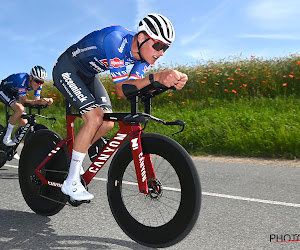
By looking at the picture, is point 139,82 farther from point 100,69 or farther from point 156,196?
point 156,196

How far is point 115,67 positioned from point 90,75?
703 mm

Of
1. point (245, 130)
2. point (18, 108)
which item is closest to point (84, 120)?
point (18, 108)

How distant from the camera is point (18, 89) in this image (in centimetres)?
780

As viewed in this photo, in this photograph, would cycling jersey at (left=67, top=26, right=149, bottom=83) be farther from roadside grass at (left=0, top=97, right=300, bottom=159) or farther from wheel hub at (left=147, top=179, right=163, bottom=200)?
roadside grass at (left=0, top=97, right=300, bottom=159)

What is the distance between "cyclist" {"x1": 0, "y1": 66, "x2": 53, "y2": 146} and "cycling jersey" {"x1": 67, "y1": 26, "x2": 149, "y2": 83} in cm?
367

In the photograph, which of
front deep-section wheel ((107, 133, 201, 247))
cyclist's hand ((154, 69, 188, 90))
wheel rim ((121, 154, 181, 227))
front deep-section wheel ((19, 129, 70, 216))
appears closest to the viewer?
cyclist's hand ((154, 69, 188, 90))

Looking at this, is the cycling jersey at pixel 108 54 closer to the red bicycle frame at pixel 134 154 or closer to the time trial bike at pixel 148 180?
the time trial bike at pixel 148 180

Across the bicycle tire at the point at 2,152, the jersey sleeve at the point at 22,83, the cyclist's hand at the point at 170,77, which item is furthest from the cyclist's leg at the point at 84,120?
the bicycle tire at the point at 2,152

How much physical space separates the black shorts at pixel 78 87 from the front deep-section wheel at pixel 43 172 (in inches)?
23.8

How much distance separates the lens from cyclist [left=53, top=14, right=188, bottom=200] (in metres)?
3.34

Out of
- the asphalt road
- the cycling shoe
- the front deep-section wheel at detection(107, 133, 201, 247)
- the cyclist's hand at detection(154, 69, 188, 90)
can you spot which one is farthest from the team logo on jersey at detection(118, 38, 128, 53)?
the asphalt road

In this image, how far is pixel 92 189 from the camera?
5645mm

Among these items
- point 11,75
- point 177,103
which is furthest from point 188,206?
point 177,103

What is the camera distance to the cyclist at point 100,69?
131 inches
